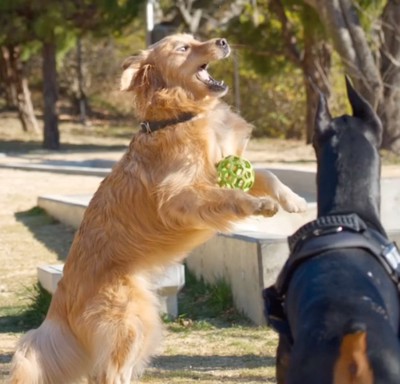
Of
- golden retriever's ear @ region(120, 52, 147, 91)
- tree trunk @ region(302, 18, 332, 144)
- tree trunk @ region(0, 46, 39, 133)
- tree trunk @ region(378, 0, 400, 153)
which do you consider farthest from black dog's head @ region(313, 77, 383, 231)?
tree trunk @ region(0, 46, 39, 133)

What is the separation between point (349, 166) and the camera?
3383 mm

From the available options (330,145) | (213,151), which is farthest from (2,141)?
(330,145)

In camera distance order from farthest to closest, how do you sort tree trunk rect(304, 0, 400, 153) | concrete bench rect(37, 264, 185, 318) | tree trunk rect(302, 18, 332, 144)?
1. tree trunk rect(302, 18, 332, 144)
2. tree trunk rect(304, 0, 400, 153)
3. concrete bench rect(37, 264, 185, 318)

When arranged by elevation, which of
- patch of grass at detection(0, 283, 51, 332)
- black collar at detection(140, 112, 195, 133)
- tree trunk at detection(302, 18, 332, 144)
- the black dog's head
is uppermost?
the black dog's head

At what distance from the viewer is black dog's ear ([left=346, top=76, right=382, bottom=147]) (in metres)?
3.50

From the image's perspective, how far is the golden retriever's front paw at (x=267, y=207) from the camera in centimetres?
592

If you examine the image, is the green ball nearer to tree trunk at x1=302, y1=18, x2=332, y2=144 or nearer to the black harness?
the black harness

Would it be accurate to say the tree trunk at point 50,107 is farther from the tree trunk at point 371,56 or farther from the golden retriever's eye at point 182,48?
the golden retriever's eye at point 182,48

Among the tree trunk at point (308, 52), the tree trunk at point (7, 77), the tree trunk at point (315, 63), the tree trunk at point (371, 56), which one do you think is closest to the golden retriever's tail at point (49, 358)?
the tree trunk at point (371, 56)

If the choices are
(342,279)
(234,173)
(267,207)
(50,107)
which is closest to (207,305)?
(234,173)

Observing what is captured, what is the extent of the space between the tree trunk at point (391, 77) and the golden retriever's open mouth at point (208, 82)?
48.9 feet

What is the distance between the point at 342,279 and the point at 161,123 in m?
3.48

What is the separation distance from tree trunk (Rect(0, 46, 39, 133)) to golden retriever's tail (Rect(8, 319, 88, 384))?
2432cm

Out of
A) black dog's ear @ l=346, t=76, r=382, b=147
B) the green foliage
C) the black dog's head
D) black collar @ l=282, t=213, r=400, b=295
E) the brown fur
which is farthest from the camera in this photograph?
the green foliage
